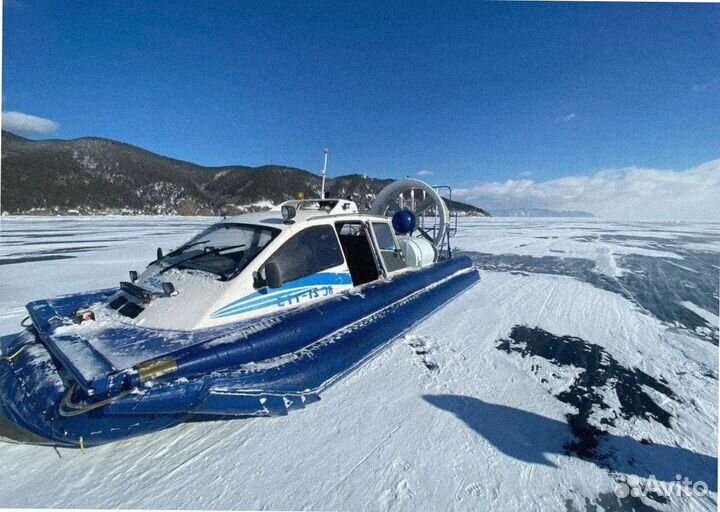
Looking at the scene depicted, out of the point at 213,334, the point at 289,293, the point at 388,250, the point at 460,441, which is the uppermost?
the point at 388,250

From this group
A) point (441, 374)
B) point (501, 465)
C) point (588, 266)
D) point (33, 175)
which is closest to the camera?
point (501, 465)

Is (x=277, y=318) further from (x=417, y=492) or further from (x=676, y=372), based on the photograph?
(x=676, y=372)

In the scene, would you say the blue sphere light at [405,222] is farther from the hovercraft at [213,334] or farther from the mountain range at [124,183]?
the mountain range at [124,183]

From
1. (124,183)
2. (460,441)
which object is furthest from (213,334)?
(124,183)

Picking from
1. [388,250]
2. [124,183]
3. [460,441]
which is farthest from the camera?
[124,183]

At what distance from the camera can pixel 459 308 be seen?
543cm

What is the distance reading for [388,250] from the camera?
17.4ft

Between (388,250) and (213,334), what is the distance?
310 cm

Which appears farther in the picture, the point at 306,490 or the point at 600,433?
the point at 600,433

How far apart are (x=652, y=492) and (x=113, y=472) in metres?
3.08

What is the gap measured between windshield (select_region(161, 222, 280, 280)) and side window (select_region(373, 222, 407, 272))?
1.95 m

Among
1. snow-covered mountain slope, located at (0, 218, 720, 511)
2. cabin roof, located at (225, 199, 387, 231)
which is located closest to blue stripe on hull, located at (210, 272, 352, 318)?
cabin roof, located at (225, 199, 387, 231)

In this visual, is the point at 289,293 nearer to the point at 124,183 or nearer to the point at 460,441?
the point at 460,441

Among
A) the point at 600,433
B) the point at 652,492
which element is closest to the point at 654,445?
the point at 600,433
